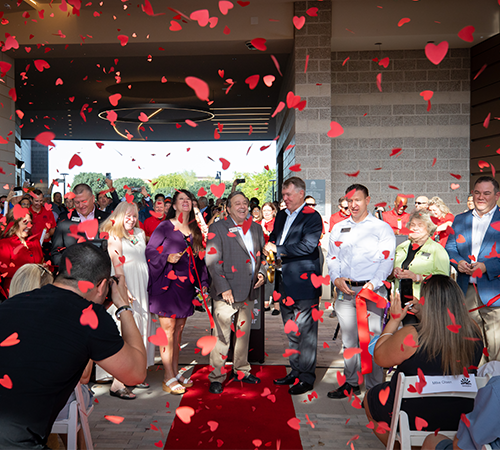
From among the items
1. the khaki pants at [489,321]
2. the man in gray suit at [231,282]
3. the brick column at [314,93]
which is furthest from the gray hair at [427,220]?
the brick column at [314,93]

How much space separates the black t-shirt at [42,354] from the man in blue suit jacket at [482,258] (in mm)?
3143

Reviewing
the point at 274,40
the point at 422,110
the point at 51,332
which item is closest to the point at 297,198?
the point at 51,332

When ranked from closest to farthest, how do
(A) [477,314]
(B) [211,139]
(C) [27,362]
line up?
(C) [27,362] → (A) [477,314] → (B) [211,139]

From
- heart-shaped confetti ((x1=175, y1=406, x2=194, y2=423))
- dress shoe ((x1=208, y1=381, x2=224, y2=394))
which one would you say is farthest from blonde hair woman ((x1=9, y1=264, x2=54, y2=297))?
dress shoe ((x1=208, y1=381, x2=224, y2=394))

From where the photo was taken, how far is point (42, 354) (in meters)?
1.67

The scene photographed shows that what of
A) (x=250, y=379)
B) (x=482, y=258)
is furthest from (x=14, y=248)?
(x=482, y=258)

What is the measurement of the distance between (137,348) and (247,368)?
235cm

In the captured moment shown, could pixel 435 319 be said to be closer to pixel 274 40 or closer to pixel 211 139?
pixel 274 40

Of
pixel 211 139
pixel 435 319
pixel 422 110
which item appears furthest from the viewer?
pixel 211 139

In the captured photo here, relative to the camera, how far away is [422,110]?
8.58 meters

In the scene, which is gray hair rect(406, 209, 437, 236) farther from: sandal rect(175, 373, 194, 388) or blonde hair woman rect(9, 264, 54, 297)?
blonde hair woman rect(9, 264, 54, 297)

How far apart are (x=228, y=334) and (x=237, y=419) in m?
0.83

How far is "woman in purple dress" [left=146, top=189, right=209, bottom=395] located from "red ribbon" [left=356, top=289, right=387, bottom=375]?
144 cm

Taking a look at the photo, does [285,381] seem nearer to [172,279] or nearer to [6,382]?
[172,279]
